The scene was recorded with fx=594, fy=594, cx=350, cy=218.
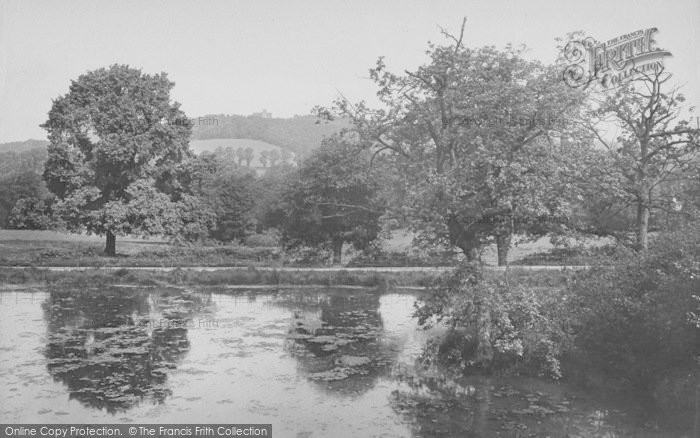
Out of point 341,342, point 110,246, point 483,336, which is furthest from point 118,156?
point 483,336

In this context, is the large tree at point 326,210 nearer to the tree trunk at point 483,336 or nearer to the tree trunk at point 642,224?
the tree trunk at point 642,224

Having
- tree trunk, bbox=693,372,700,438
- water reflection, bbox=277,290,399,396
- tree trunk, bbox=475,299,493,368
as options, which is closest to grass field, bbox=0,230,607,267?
water reflection, bbox=277,290,399,396

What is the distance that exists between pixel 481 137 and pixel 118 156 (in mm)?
27743

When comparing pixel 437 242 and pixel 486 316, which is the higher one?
pixel 437 242

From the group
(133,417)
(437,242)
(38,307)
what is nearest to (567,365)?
(437,242)

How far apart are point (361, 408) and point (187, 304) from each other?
13316mm

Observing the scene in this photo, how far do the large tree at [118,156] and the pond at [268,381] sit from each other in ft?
50.3

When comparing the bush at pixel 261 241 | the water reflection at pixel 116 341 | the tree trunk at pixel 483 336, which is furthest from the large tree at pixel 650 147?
the bush at pixel 261 241

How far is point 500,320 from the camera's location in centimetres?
1312

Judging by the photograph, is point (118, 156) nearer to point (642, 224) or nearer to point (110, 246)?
point (110, 246)

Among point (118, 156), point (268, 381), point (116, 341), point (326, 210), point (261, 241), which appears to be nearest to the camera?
point (268, 381)

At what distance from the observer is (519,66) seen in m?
13.5

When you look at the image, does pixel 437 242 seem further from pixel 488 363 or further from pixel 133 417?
pixel 133 417

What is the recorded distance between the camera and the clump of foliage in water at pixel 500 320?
524 inches
